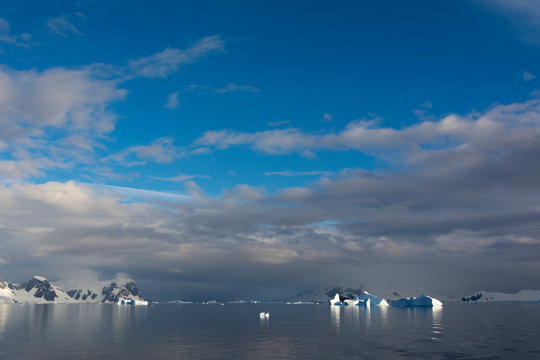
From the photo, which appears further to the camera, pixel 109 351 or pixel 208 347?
pixel 208 347

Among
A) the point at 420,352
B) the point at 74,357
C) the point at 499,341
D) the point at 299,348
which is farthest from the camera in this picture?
the point at 499,341

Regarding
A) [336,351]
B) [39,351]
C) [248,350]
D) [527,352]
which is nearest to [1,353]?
[39,351]

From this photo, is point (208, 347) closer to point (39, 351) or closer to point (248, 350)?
point (248, 350)

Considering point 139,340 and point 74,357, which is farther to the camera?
point 139,340

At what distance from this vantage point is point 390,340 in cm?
8550

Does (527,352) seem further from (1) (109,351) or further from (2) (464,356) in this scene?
(1) (109,351)

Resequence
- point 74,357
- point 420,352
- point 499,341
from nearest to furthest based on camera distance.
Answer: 1. point 74,357
2. point 420,352
3. point 499,341

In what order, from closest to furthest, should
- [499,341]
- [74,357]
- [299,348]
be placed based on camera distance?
[74,357]
[299,348]
[499,341]

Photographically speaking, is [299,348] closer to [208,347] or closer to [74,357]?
[208,347]

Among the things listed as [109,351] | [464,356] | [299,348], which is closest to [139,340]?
[109,351]

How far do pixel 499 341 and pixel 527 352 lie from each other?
58.0ft

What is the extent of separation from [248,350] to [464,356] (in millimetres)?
34066

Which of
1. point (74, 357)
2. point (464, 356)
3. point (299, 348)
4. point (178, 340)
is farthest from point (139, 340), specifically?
point (464, 356)

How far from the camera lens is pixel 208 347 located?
7606 cm
